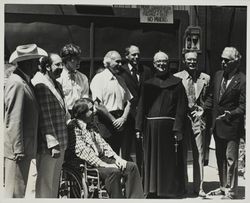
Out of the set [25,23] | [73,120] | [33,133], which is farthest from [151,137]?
[25,23]

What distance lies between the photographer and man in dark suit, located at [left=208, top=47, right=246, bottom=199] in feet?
19.3

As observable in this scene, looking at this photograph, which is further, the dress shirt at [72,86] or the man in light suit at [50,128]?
the dress shirt at [72,86]

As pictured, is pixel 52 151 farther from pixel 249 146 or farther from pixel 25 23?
pixel 249 146

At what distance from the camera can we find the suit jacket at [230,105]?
19.3 ft

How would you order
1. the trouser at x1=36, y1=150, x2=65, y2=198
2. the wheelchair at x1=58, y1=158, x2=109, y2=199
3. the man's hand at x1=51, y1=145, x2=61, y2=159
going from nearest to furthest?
1. the wheelchair at x1=58, y1=158, x2=109, y2=199
2. the man's hand at x1=51, y1=145, x2=61, y2=159
3. the trouser at x1=36, y1=150, x2=65, y2=198

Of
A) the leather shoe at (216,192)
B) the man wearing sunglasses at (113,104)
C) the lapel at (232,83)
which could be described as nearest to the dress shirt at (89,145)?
the man wearing sunglasses at (113,104)

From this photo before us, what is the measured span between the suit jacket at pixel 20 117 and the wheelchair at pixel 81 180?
422 mm

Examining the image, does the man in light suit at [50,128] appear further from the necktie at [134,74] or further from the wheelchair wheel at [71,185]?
the necktie at [134,74]

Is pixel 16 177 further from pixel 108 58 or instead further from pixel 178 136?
pixel 178 136

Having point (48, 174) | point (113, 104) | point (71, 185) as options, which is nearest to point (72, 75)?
point (113, 104)

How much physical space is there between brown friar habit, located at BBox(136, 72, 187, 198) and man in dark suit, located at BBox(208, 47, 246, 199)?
1.45 ft

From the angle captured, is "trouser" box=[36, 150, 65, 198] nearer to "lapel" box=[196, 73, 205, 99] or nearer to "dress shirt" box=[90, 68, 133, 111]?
"dress shirt" box=[90, 68, 133, 111]

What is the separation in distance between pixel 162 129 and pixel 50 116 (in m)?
1.33

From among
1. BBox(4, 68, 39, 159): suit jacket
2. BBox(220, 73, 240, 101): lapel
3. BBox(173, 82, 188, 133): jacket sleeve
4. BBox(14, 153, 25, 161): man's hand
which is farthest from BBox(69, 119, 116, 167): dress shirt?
BBox(220, 73, 240, 101): lapel
